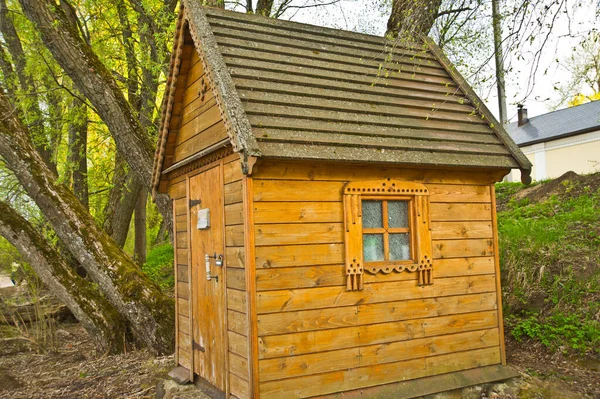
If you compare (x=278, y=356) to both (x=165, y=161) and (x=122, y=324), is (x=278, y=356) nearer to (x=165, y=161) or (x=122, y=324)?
(x=165, y=161)

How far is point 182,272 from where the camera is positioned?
23.3 ft

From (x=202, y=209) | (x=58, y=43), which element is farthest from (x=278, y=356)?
(x=58, y=43)

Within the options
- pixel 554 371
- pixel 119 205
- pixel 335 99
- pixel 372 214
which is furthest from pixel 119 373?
pixel 554 371

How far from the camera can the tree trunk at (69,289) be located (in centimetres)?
904

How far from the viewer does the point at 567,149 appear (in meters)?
27.5

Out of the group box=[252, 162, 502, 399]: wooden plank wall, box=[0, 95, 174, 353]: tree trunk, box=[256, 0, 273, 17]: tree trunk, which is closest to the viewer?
box=[252, 162, 502, 399]: wooden plank wall

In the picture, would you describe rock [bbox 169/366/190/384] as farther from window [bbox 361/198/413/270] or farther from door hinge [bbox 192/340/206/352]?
window [bbox 361/198/413/270]

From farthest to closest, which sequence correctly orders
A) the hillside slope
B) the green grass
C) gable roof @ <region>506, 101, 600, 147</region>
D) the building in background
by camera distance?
gable roof @ <region>506, 101, 600, 147</region>
the building in background
the green grass
the hillside slope

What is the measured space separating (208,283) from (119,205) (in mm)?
7658

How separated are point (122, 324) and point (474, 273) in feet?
19.3

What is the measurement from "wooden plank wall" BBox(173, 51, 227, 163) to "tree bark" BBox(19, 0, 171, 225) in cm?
206

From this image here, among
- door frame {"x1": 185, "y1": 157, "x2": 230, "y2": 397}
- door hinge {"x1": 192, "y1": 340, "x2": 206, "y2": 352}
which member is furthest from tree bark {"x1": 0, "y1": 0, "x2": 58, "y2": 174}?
door hinge {"x1": 192, "y1": 340, "x2": 206, "y2": 352}

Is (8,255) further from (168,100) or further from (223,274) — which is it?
(223,274)

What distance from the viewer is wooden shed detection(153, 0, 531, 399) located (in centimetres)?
518
